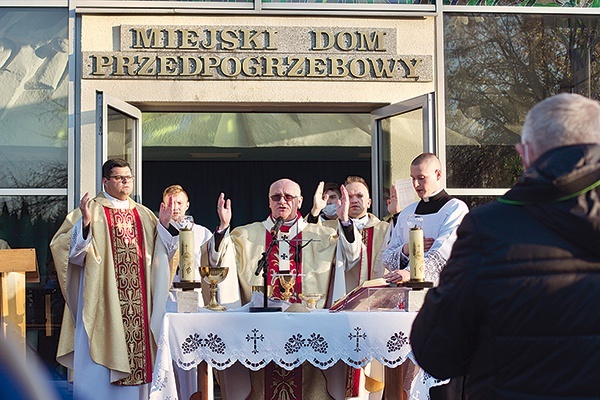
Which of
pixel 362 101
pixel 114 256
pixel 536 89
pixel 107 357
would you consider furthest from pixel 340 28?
pixel 107 357

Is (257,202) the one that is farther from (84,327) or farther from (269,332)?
(269,332)

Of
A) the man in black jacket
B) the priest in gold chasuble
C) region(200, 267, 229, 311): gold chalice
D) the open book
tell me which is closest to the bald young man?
the priest in gold chasuble

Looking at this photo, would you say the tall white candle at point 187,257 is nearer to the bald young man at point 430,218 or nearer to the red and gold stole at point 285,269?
the red and gold stole at point 285,269

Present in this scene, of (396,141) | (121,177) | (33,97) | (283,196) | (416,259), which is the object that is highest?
(33,97)

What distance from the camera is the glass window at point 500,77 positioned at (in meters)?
9.29

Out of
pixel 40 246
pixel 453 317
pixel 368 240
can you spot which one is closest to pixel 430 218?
pixel 368 240

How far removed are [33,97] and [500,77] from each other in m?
4.27

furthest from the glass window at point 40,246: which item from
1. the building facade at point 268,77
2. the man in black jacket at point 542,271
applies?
the man in black jacket at point 542,271

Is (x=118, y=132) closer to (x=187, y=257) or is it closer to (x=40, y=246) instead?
(x=40, y=246)

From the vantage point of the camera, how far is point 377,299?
18.5 feet

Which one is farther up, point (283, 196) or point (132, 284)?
point (283, 196)

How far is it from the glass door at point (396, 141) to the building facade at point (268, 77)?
0.01 meters

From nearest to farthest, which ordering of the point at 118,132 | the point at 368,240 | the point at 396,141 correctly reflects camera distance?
the point at 368,240 → the point at 118,132 → the point at 396,141

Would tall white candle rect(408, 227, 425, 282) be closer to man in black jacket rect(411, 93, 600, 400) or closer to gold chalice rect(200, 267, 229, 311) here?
gold chalice rect(200, 267, 229, 311)
